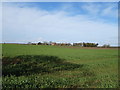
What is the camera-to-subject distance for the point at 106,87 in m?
5.83

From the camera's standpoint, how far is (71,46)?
4825 cm

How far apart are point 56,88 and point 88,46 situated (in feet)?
144

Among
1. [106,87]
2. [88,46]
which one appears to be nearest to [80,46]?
[88,46]

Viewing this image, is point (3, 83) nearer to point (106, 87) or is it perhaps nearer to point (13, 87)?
point (13, 87)

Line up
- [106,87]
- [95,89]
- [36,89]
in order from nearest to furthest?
[36,89], [95,89], [106,87]

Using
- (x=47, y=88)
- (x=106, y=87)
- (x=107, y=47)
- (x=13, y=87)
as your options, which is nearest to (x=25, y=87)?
(x=13, y=87)

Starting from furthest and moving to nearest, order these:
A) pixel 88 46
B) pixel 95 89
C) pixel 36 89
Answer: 1. pixel 88 46
2. pixel 95 89
3. pixel 36 89

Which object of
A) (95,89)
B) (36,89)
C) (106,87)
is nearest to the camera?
(36,89)

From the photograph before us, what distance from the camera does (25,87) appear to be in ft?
17.1

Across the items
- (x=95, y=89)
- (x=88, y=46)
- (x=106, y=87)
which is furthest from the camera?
(x=88, y=46)

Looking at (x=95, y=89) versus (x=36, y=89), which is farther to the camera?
(x=95, y=89)

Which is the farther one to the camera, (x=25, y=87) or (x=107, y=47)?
(x=107, y=47)

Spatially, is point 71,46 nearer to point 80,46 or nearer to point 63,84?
point 80,46

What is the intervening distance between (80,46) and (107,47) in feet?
35.5
